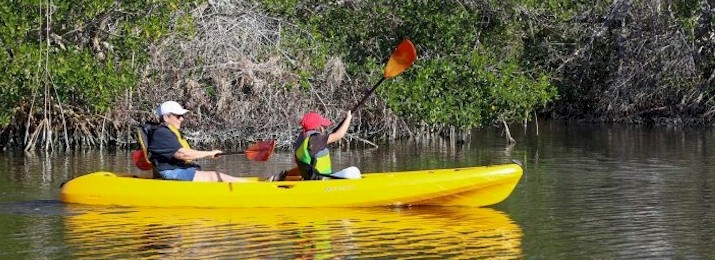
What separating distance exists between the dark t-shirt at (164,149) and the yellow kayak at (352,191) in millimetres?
242

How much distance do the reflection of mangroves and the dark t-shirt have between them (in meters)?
0.54

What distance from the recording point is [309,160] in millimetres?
13609

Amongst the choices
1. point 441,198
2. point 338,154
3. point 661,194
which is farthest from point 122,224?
point 338,154

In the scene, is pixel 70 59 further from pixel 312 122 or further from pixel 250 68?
pixel 312 122

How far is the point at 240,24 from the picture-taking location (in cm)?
2169

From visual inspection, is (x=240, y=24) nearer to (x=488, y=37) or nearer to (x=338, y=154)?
(x=338, y=154)

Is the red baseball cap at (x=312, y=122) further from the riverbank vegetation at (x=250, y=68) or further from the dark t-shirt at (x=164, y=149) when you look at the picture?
the riverbank vegetation at (x=250, y=68)

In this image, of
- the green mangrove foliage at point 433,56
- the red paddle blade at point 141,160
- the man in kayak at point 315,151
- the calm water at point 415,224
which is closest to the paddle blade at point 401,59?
the calm water at point 415,224

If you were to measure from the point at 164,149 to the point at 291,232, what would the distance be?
7.51 ft

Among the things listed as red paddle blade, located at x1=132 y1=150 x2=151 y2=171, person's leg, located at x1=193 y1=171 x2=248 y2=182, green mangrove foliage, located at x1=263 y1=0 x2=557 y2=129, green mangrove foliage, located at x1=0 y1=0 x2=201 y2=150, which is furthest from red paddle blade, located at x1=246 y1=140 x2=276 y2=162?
green mangrove foliage, located at x1=263 y1=0 x2=557 y2=129

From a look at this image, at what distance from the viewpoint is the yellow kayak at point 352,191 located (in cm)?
1341

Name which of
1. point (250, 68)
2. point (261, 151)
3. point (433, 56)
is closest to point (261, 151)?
point (261, 151)

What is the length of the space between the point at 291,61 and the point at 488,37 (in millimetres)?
4822

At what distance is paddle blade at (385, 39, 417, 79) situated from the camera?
16.1 metres
